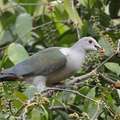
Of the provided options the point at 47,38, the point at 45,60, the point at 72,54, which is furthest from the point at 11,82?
the point at 47,38

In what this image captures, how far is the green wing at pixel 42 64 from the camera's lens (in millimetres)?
2742

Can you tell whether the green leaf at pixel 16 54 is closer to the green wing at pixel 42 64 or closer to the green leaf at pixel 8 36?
the green wing at pixel 42 64

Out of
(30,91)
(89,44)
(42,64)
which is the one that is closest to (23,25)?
(42,64)

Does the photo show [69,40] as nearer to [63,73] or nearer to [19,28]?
[19,28]

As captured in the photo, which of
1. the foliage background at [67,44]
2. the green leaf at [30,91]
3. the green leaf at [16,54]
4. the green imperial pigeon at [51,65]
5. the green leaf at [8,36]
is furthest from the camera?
the green leaf at [8,36]

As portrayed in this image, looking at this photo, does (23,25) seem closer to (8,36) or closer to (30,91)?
(8,36)

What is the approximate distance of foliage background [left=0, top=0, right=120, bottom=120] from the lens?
2299mm

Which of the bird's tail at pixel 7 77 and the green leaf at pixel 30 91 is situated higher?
the bird's tail at pixel 7 77

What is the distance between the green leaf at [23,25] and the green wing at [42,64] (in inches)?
14.2

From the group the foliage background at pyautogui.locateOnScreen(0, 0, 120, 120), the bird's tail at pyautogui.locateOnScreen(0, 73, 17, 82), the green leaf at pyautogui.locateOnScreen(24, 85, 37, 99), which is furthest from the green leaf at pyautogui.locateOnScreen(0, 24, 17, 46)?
the green leaf at pyautogui.locateOnScreen(24, 85, 37, 99)

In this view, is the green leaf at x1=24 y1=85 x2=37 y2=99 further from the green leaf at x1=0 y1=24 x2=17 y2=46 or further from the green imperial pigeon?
the green leaf at x1=0 y1=24 x2=17 y2=46

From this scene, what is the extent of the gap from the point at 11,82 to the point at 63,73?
1.21ft

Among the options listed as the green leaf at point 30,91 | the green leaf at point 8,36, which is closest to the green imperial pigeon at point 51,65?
the green leaf at point 30,91

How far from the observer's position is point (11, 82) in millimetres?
2783
